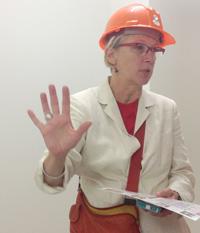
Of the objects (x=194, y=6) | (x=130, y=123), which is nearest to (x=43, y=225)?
(x=130, y=123)

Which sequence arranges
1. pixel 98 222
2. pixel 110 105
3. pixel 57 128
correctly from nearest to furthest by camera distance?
pixel 57 128 → pixel 98 222 → pixel 110 105

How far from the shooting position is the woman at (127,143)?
52.9 inches

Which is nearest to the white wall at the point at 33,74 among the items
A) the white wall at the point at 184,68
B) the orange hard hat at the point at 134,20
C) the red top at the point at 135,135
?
the white wall at the point at 184,68

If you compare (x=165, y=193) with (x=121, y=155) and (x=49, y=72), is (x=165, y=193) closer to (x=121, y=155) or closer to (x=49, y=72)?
(x=121, y=155)

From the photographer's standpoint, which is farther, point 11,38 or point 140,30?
point 11,38

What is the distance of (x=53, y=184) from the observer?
121 centimetres

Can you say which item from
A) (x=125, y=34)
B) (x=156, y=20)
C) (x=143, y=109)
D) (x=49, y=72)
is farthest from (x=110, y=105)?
A: (x=49, y=72)

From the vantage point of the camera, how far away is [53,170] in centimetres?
119

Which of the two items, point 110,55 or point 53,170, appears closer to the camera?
point 53,170

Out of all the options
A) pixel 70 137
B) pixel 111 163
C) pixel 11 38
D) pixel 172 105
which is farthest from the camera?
pixel 11 38

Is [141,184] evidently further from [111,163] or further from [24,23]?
[24,23]

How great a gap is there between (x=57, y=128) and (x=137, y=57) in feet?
1.61

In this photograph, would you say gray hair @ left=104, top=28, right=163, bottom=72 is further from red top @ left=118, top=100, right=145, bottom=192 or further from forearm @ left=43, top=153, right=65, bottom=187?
forearm @ left=43, top=153, right=65, bottom=187

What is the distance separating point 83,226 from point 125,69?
602mm
